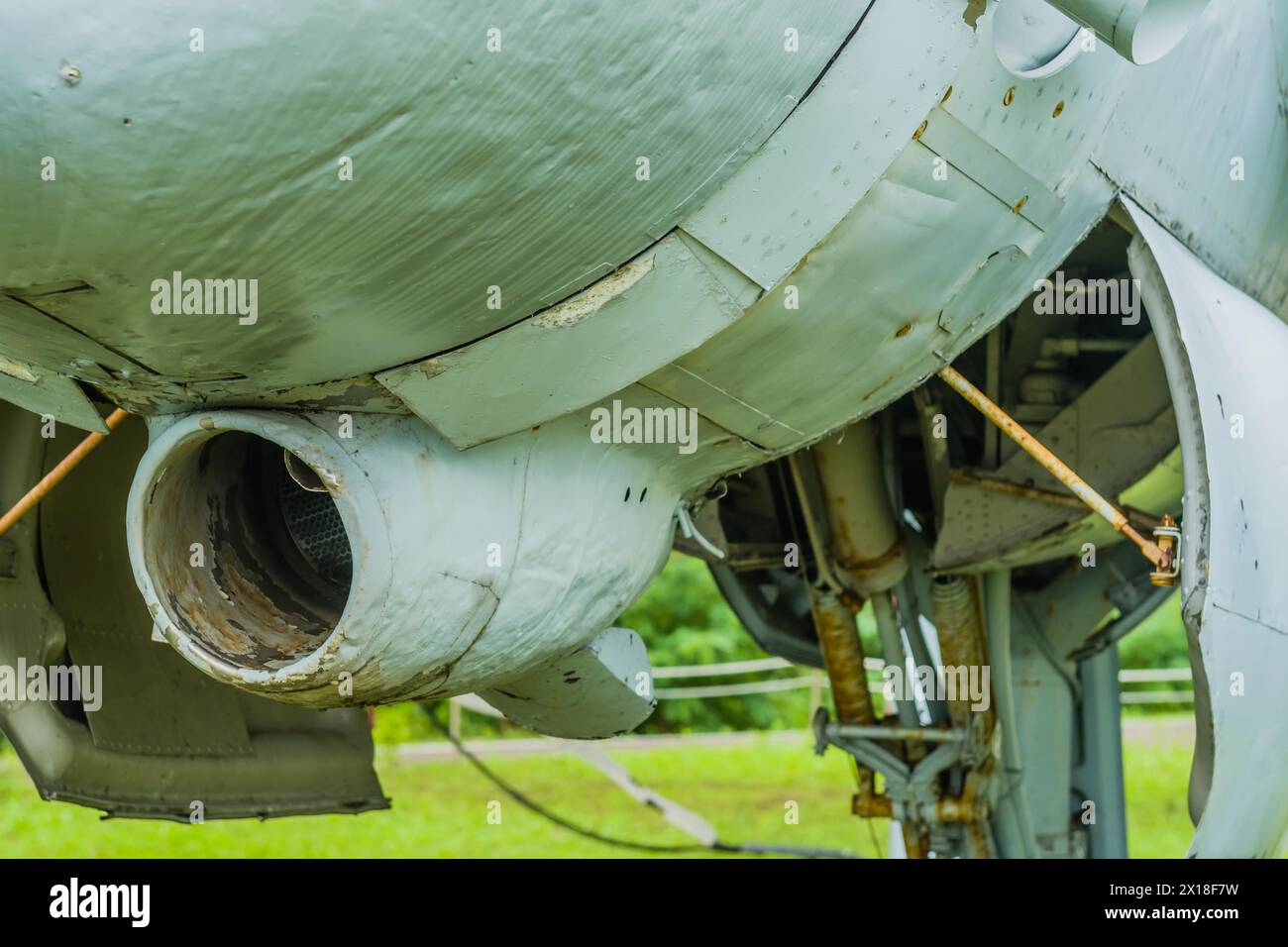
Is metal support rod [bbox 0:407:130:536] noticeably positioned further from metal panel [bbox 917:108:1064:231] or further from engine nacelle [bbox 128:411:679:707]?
metal panel [bbox 917:108:1064:231]

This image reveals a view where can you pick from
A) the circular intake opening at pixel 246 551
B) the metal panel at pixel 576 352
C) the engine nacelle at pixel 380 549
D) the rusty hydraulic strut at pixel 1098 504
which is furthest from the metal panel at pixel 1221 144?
the circular intake opening at pixel 246 551

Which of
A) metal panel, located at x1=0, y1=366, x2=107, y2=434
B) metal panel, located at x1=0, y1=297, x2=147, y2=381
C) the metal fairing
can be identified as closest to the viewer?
metal panel, located at x1=0, y1=297, x2=147, y2=381

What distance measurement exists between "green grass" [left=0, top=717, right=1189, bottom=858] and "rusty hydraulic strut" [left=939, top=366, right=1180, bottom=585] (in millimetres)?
6165

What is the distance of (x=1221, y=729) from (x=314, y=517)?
2.03 metres

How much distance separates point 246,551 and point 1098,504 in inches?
76.6

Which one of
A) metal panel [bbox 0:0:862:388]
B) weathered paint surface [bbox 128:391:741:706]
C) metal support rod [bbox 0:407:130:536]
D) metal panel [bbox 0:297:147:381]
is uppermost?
metal panel [bbox 0:0:862:388]

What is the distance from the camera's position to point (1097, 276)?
5367 mm

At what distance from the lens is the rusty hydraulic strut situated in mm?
3865

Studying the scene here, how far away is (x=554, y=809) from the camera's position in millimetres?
11820

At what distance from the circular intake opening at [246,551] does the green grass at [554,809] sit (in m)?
6.31

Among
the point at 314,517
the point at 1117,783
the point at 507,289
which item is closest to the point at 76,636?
the point at 314,517

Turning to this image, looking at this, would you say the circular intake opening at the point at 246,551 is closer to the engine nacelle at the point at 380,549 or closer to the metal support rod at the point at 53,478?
the engine nacelle at the point at 380,549

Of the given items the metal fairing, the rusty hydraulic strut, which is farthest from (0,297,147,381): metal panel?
the metal fairing
